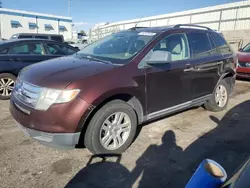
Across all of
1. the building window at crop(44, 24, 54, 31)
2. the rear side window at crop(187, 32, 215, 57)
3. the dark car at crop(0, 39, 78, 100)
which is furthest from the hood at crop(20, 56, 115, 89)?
the building window at crop(44, 24, 54, 31)

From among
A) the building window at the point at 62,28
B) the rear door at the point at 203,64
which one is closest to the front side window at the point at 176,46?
the rear door at the point at 203,64

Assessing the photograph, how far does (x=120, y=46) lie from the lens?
3.71 metres

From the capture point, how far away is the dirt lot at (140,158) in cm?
251

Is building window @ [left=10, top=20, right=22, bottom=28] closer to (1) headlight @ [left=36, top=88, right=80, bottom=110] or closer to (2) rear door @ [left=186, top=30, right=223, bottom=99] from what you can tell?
(2) rear door @ [left=186, top=30, right=223, bottom=99]

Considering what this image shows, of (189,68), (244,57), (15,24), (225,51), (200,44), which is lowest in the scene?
(189,68)

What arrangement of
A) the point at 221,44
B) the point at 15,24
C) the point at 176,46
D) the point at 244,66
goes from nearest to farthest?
1. the point at 176,46
2. the point at 221,44
3. the point at 244,66
4. the point at 15,24

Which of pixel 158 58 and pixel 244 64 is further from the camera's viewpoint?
pixel 244 64

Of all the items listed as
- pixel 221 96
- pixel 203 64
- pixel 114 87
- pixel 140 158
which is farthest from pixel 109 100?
pixel 221 96

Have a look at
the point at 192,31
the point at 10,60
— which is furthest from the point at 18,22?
the point at 192,31

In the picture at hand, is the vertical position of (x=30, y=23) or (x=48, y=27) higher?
(x=30, y=23)

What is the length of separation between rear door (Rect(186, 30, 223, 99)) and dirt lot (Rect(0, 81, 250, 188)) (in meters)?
0.73

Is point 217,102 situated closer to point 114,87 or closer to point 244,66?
point 114,87

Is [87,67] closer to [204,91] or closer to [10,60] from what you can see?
[204,91]

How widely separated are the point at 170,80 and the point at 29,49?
4.20 metres
